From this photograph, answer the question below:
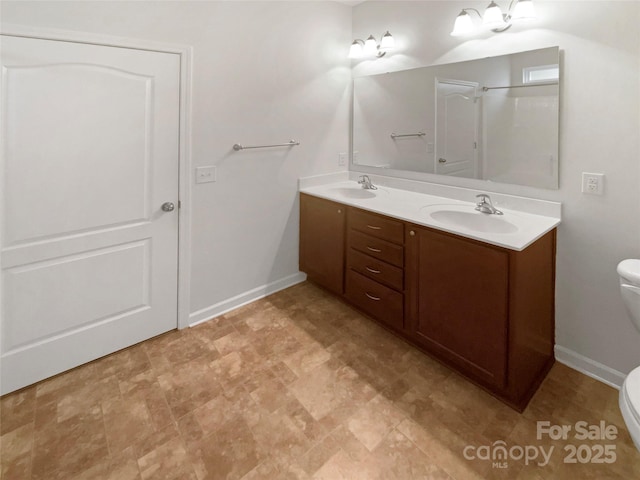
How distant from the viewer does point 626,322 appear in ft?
5.93

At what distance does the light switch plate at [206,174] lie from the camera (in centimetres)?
231

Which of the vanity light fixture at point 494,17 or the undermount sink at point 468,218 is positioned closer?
the vanity light fixture at point 494,17

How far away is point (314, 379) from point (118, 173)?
163 centimetres

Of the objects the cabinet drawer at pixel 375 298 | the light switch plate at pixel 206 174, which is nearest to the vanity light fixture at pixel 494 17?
the cabinet drawer at pixel 375 298

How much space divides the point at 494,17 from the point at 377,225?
139 centimetres

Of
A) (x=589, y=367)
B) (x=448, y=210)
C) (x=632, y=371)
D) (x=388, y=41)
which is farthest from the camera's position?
(x=388, y=41)

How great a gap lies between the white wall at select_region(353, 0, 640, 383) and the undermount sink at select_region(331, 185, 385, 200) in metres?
1.03

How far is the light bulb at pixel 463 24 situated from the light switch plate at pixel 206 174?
183cm

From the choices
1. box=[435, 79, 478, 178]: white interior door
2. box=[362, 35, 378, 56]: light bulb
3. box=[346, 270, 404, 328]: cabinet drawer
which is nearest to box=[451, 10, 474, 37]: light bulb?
box=[435, 79, 478, 178]: white interior door

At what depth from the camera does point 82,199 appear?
189 cm

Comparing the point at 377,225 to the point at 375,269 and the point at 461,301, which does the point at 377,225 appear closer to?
the point at 375,269

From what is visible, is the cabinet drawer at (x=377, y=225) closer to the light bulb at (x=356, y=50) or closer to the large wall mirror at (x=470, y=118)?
the large wall mirror at (x=470, y=118)

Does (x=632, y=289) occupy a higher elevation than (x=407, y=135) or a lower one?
lower

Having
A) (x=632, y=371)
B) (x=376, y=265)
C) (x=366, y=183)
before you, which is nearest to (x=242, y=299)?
(x=376, y=265)
